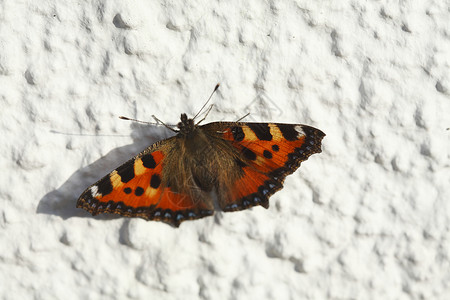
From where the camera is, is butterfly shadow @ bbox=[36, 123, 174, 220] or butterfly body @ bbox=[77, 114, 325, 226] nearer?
butterfly body @ bbox=[77, 114, 325, 226]

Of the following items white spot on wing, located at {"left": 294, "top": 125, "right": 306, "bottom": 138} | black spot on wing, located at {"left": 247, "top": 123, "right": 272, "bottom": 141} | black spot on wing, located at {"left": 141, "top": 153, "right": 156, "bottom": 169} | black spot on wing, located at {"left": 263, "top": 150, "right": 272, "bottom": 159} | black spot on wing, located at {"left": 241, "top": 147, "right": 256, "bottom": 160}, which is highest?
white spot on wing, located at {"left": 294, "top": 125, "right": 306, "bottom": 138}

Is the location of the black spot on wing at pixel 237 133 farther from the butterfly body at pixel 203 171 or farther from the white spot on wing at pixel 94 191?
the white spot on wing at pixel 94 191

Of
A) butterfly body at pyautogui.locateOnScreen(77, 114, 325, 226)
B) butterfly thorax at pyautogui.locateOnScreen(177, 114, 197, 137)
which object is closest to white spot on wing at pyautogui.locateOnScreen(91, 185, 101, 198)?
butterfly body at pyautogui.locateOnScreen(77, 114, 325, 226)

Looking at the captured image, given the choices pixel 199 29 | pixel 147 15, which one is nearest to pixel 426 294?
pixel 199 29

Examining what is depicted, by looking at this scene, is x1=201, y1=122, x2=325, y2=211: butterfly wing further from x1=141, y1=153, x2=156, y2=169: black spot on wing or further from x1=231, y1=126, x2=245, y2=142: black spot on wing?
x1=141, y1=153, x2=156, y2=169: black spot on wing

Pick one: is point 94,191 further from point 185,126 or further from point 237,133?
point 237,133

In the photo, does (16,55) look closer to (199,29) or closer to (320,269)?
(199,29)
